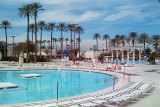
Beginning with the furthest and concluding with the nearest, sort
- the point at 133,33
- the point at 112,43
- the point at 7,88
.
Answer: the point at 112,43 → the point at 133,33 → the point at 7,88

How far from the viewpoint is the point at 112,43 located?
86000 mm

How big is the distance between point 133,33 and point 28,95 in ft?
206

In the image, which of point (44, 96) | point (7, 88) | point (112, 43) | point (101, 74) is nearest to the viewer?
point (44, 96)

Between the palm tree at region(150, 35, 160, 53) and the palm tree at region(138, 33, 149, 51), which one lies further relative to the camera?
the palm tree at region(138, 33, 149, 51)

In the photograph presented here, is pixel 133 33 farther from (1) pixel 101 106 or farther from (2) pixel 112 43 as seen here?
(1) pixel 101 106

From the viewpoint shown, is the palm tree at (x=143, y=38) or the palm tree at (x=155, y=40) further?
the palm tree at (x=143, y=38)

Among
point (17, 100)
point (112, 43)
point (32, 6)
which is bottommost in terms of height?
point (17, 100)

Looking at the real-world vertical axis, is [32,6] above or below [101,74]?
above

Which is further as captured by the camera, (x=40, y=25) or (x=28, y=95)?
(x=40, y=25)

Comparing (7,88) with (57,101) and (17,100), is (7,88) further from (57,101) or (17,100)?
(57,101)

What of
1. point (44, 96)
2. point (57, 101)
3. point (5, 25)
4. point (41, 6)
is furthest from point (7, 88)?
point (5, 25)

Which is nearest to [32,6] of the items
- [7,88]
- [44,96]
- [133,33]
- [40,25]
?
[40,25]

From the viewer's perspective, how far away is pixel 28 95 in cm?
1066

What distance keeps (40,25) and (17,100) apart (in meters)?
47.0
